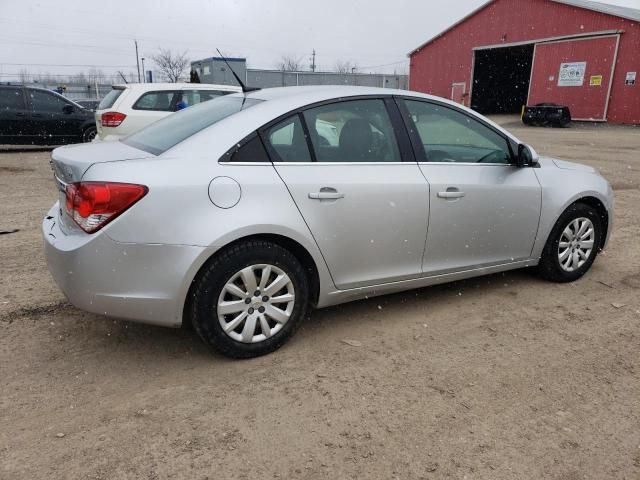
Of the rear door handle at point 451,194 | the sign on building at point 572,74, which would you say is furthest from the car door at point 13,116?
the sign on building at point 572,74

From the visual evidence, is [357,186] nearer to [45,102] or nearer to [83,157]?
[83,157]

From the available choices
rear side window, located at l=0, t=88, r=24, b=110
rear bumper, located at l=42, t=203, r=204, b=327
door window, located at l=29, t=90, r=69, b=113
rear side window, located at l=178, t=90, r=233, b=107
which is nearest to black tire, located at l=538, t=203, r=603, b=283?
rear bumper, located at l=42, t=203, r=204, b=327

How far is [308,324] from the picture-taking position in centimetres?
361

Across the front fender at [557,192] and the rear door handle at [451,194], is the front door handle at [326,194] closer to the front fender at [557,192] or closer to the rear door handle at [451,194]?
the rear door handle at [451,194]

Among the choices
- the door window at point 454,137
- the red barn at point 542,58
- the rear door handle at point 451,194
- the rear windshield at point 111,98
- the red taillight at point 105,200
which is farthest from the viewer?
the red barn at point 542,58

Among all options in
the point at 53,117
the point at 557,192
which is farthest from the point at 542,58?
the point at 557,192

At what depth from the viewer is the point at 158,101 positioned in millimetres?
9719

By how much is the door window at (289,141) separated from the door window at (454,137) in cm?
88

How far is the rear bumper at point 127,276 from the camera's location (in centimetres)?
267

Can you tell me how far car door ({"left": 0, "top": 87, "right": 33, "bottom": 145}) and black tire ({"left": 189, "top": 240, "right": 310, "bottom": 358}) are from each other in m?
11.3

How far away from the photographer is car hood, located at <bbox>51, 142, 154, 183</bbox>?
282 centimetres

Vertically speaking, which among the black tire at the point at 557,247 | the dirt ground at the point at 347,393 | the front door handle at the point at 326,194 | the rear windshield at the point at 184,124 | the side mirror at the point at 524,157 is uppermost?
the rear windshield at the point at 184,124

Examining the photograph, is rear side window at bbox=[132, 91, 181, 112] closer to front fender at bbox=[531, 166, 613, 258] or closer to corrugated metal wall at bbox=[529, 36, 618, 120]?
front fender at bbox=[531, 166, 613, 258]

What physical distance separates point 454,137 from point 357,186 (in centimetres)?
113
